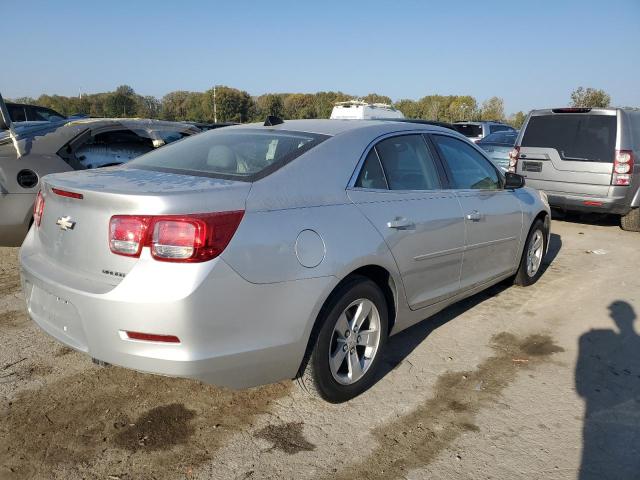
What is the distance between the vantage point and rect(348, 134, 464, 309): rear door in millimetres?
3232

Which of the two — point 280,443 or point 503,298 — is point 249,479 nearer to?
point 280,443

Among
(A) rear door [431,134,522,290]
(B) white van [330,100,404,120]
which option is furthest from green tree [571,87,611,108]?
(A) rear door [431,134,522,290]

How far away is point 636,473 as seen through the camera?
2564mm

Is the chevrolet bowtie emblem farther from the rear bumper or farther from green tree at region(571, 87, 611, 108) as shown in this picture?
green tree at region(571, 87, 611, 108)

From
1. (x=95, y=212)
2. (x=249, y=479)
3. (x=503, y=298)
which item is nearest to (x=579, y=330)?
(x=503, y=298)

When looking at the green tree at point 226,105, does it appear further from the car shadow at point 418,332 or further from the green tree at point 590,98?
the car shadow at point 418,332

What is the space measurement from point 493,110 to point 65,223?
67970 mm

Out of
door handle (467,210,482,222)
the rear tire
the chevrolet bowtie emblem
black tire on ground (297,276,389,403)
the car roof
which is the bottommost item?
the rear tire

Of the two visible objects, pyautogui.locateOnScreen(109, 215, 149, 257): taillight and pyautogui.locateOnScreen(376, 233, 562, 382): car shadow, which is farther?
pyautogui.locateOnScreen(376, 233, 562, 382): car shadow

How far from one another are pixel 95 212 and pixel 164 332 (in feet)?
2.26

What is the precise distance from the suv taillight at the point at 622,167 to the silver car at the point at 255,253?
5031 millimetres

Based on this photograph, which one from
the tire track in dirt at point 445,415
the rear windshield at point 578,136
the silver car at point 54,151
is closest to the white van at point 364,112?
the rear windshield at point 578,136

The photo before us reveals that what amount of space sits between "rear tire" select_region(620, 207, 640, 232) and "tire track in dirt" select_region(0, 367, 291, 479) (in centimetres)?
722

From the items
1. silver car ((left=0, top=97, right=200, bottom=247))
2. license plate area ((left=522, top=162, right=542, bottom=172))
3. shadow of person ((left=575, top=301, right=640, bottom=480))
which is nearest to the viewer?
shadow of person ((left=575, top=301, right=640, bottom=480))
